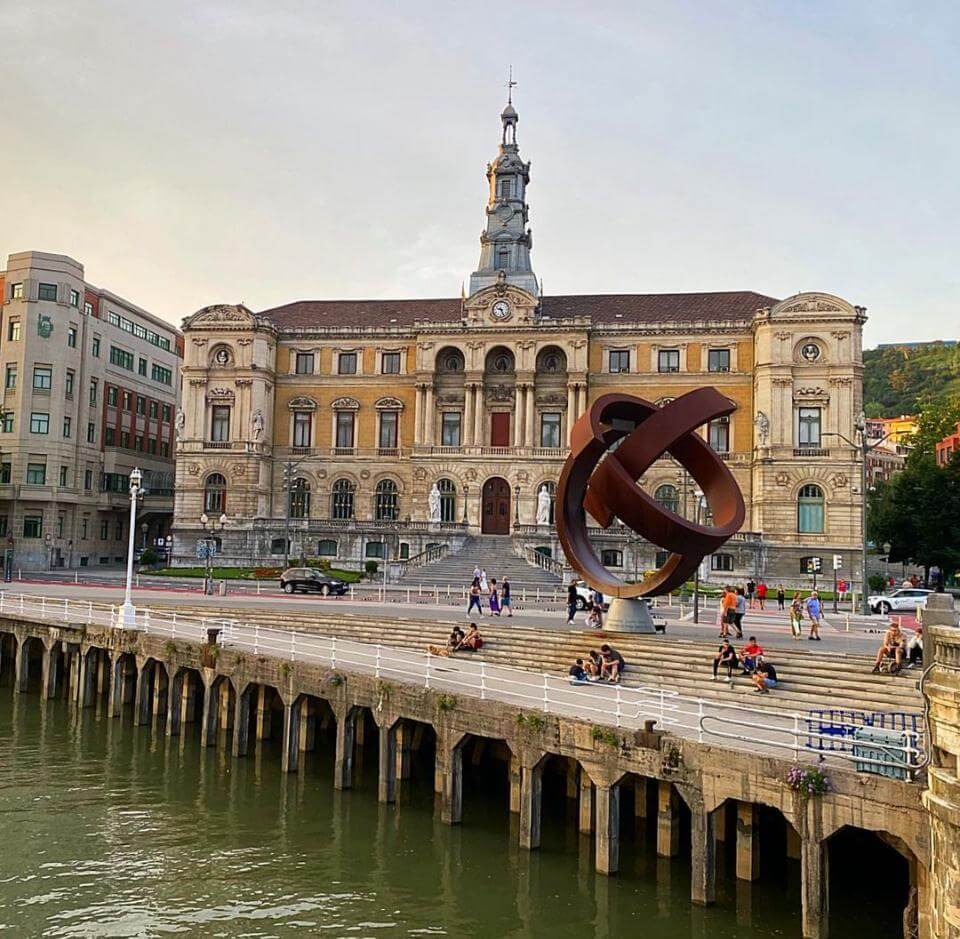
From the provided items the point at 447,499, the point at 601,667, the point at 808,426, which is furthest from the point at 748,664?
the point at 447,499

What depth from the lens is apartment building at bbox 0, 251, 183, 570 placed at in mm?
76500

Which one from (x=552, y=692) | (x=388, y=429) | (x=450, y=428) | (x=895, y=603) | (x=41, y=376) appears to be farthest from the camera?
(x=388, y=429)

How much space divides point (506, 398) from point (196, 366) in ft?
85.3

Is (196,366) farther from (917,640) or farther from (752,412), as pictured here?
(917,640)

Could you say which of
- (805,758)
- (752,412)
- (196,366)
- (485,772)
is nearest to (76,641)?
(485,772)

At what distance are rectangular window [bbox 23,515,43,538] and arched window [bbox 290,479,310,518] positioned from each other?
19787 millimetres

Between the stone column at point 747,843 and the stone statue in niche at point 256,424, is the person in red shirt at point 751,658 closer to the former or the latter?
the stone column at point 747,843

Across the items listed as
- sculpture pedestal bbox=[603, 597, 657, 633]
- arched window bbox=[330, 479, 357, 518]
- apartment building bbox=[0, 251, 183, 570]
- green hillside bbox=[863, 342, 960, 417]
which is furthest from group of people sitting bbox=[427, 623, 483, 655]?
green hillside bbox=[863, 342, 960, 417]

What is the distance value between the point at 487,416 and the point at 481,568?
1862cm

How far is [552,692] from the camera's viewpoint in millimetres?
24125

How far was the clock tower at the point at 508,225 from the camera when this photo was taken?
281ft

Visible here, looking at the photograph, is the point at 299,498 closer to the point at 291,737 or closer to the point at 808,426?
the point at 808,426

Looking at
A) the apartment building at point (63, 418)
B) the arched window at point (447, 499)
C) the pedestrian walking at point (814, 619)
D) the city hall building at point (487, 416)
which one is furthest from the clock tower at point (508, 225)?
the pedestrian walking at point (814, 619)

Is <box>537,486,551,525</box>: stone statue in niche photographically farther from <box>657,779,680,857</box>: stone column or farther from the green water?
<box>657,779,680,857</box>: stone column
